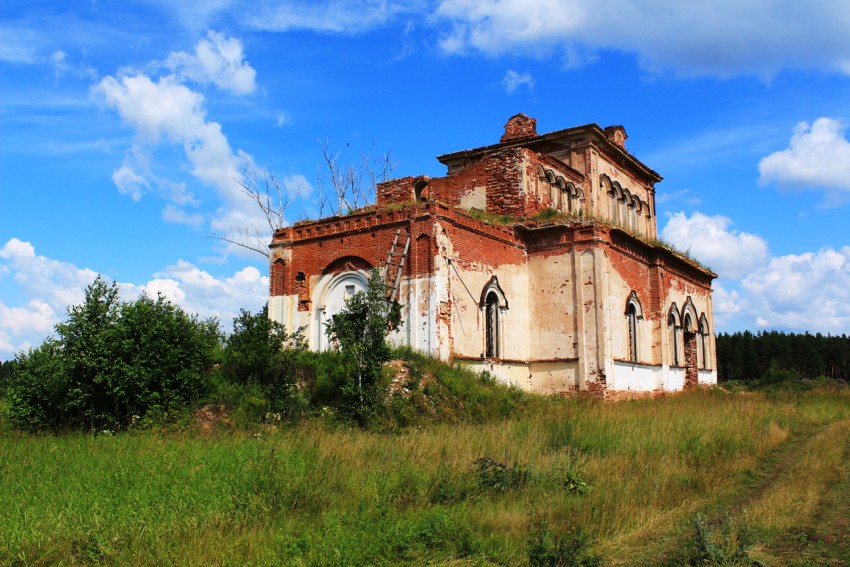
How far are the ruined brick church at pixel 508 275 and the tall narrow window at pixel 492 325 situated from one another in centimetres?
4

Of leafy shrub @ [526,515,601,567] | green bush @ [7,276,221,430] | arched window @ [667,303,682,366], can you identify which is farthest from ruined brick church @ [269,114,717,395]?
leafy shrub @ [526,515,601,567]

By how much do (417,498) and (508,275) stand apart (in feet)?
→ 44.4

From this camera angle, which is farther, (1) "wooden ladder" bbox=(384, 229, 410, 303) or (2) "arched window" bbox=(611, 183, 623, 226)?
(2) "arched window" bbox=(611, 183, 623, 226)

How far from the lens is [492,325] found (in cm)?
2038

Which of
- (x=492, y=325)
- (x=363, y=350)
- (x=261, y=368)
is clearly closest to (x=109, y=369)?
(x=261, y=368)

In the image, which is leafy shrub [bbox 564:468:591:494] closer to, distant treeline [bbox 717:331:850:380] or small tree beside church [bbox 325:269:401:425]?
small tree beside church [bbox 325:269:401:425]

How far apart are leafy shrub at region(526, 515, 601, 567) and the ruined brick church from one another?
36.1 feet

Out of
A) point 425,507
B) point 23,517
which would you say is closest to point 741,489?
point 425,507

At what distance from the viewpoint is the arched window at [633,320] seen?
2338 cm

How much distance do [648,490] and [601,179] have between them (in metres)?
20.3

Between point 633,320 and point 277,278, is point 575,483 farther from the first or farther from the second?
point 633,320

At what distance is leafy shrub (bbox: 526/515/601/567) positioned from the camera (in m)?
6.35

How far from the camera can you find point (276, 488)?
7.31 metres

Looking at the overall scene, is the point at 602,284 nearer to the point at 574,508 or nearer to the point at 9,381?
the point at 574,508
